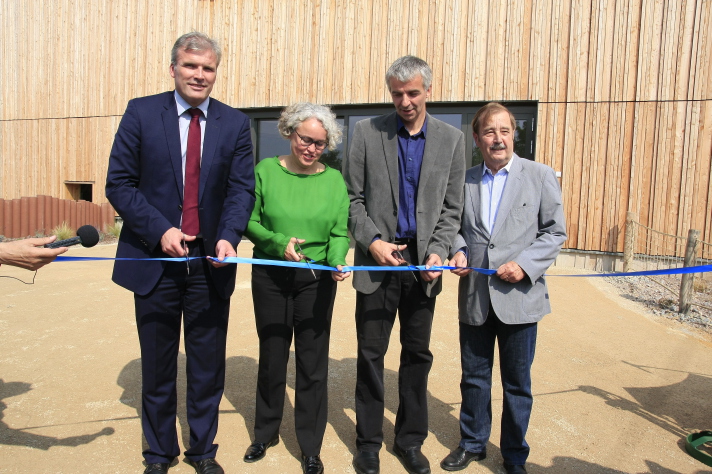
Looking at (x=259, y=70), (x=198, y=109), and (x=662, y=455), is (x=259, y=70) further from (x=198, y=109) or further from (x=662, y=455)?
(x=662, y=455)

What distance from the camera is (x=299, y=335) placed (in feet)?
9.64

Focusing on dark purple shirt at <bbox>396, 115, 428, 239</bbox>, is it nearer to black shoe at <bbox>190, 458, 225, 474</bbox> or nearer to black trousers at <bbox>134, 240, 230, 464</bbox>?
black trousers at <bbox>134, 240, 230, 464</bbox>

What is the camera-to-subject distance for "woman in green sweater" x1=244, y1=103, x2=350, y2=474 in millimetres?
2859

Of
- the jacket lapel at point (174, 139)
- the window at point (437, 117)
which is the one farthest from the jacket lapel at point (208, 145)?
Result: the window at point (437, 117)

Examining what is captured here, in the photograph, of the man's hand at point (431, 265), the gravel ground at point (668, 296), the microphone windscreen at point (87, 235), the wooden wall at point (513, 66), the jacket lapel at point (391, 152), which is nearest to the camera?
the microphone windscreen at point (87, 235)

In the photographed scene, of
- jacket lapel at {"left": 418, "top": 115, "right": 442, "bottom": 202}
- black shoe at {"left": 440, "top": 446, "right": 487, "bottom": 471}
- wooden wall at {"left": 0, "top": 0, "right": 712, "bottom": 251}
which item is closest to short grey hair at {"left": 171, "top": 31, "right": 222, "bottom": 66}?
jacket lapel at {"left": 418, "top": 115, "right": 442, "bottom": 202}

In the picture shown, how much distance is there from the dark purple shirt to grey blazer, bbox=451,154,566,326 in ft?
1.00

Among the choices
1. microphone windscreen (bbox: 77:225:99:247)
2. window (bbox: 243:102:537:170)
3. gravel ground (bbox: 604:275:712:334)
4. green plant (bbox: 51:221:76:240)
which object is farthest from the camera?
green plant (bbox: 51:221:76:240)

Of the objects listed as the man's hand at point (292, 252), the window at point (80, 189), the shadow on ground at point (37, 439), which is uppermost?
the man's hand at point (292, 252)

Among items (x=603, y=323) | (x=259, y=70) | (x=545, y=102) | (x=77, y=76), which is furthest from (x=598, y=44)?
(x=77, y=76)

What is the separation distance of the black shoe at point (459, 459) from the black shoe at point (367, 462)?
1.24ft

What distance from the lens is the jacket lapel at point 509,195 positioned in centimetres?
292

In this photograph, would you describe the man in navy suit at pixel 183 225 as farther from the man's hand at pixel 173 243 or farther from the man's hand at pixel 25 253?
the man's hand at pixel 25 253

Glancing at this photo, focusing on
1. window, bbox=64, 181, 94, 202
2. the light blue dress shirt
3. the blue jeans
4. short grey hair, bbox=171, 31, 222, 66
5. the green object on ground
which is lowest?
the green object on ground
